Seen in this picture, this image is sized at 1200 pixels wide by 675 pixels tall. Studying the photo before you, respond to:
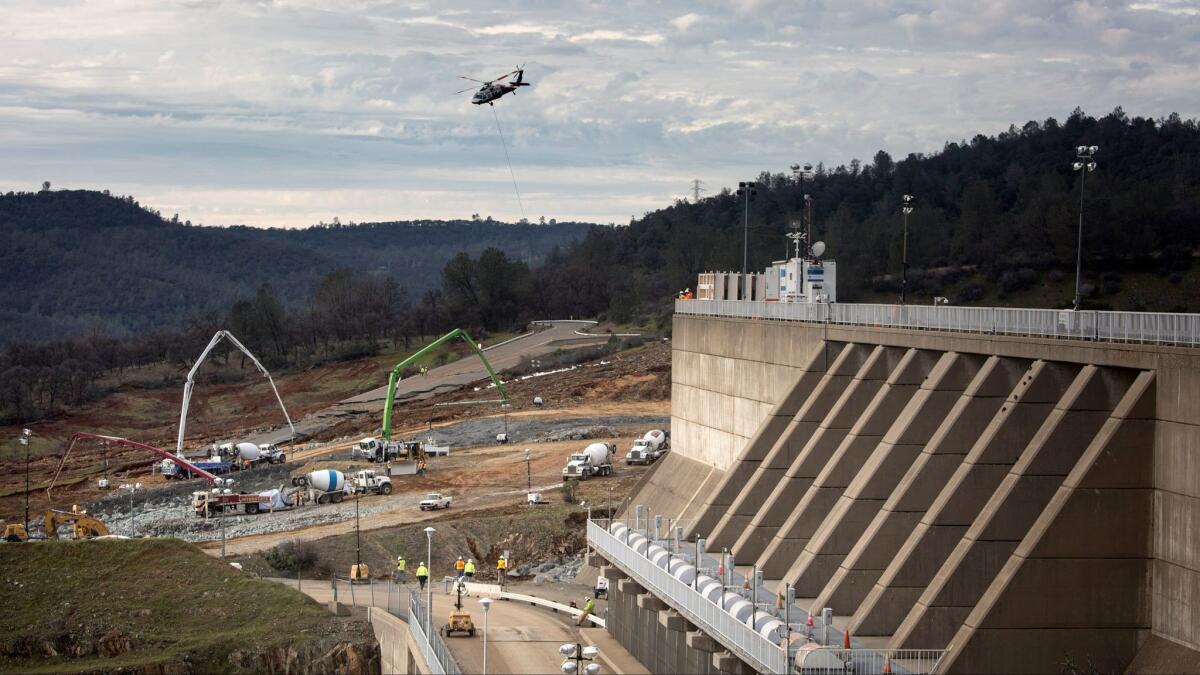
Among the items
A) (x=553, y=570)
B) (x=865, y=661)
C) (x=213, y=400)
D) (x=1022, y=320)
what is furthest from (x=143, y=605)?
(x=213, y=400)

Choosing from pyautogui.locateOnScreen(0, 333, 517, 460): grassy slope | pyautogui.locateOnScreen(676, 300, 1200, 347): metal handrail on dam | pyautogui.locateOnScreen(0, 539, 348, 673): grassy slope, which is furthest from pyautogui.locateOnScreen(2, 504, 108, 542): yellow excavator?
pyautogui.locateOnScreen(0, 333, 517, 460): grassy slope

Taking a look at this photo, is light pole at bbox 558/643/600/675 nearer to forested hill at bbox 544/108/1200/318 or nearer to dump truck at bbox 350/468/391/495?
dump truck at bbox 350/468/391/495

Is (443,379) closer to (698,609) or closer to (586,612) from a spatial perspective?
(586,612)

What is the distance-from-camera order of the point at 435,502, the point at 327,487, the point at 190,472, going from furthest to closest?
the point at 190,472 < the point at 327,487 < the point at 435,502

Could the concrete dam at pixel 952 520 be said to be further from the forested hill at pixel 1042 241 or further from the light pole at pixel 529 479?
the forested hill at pixel 1042 241

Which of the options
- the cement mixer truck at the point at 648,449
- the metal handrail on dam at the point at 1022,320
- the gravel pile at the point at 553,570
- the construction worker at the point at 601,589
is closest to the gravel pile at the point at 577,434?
the cement mixer truck at the point at 648,449
